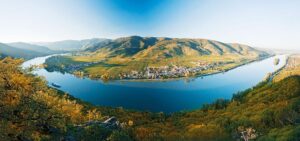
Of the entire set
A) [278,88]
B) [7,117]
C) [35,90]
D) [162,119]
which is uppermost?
[35,90]

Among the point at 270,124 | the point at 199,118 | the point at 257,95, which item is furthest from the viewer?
the point at 257,95

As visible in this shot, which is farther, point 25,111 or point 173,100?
point 173,100

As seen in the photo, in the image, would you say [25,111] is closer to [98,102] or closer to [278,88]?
[98,102]

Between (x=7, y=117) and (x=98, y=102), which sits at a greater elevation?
(x=7, y=117)

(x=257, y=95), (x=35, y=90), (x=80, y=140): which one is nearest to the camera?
(x=35, y=90)

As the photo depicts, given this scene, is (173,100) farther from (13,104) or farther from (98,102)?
(13,104)

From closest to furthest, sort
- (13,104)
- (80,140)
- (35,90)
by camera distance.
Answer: (13,104) < (35,90) < (80,140)

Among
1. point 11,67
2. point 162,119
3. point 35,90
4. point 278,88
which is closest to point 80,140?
point 35,90

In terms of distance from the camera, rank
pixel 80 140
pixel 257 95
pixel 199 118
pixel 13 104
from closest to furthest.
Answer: pixel 13 104
pixel 80 140
pixel 199 118
pixel 257 95

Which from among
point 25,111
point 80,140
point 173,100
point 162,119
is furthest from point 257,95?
point 25,111
